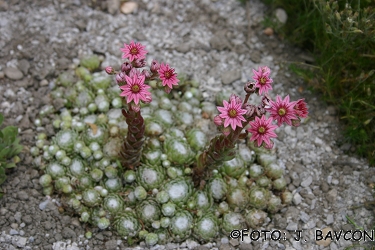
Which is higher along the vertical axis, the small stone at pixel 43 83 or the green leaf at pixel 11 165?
the small stone at pixel 43 83

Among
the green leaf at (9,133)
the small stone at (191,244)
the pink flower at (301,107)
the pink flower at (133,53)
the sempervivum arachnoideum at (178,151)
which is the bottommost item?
the small stone at (191,244)

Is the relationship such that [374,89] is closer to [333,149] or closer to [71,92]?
[333,149]

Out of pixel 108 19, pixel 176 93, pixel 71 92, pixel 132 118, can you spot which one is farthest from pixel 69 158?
pixel 108 19

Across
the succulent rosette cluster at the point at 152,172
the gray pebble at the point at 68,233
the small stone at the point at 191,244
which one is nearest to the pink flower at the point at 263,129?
the succulent rosette cluster at the point at 152,172

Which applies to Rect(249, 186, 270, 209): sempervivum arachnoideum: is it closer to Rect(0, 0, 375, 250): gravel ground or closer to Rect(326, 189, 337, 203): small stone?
Rect(0, 0, 375, 250): gravel ground

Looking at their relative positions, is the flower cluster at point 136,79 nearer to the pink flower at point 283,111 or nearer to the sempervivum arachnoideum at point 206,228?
the pink flower at point 283,111

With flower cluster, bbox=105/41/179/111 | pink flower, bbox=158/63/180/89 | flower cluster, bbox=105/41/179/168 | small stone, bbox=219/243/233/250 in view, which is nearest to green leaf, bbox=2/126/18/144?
flower cluster, bbox=105/41/179/168

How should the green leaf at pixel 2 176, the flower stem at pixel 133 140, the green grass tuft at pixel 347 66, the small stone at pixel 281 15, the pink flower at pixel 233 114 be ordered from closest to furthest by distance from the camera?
the pink flower at pixel 233 114 → the flower stem at pixel 133 140 → the green leaf at pixel 2 176 → the green grass tuft at pixel 347 66 → the small stone at pixel 281 15
